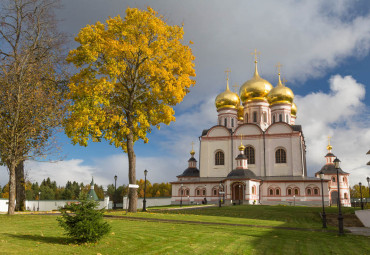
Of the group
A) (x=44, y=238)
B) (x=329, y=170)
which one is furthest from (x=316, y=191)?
(x=44, y=238)

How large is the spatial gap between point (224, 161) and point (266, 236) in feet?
126

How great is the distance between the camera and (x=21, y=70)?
1880 cm

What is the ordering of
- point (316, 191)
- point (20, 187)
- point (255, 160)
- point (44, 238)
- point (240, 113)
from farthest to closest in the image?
point (240, 113), point (255, 160), point (316, 191), point (20, 187), point (44, 238)

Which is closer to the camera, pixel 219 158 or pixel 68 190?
pixel 219 158

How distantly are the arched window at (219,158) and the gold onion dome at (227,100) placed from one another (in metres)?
8.34

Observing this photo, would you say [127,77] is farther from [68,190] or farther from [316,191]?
[68,190]

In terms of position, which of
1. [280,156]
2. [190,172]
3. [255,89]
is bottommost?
[190,172]

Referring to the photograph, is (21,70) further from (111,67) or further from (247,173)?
(247,173)

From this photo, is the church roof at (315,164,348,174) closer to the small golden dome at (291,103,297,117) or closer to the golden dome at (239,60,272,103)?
the small golden dome at (291,103,297,117)

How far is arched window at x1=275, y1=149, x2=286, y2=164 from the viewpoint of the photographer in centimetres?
4755

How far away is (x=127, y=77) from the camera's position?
2033cm

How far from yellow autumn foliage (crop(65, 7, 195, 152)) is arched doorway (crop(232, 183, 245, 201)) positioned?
24.6 m

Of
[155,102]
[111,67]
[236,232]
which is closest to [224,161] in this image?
[155,102]

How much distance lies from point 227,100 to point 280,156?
12660 mm
